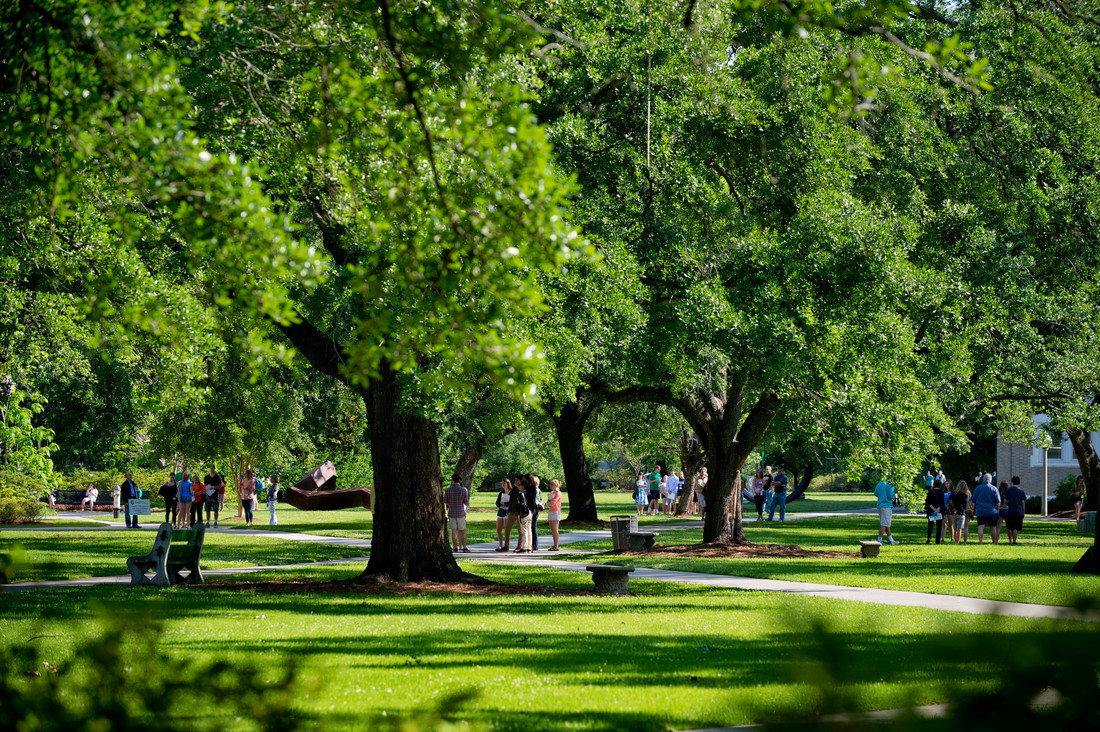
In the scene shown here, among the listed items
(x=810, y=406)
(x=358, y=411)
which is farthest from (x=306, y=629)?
(x=358, y=411)

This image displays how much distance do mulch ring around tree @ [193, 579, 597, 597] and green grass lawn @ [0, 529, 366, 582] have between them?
3131 mm

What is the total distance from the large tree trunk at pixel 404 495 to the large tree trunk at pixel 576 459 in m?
19.1

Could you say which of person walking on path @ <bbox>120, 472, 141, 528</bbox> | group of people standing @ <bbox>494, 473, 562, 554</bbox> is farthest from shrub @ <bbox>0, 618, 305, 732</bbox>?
person walking on path @ <bbox>120, 472, 141, 528</bbox>

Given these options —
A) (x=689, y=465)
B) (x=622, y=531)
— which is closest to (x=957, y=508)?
(x=622, y=531)

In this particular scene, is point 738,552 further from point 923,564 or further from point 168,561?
point 168,561

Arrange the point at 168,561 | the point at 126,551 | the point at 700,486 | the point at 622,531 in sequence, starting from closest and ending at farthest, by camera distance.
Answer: the point at 168,561 < the point at 622,531 < the point at 126,551 < the point at 700,486

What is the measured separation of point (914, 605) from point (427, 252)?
32.1 feet

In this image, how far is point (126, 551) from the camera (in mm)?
23234

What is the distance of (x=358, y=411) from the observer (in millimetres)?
38906

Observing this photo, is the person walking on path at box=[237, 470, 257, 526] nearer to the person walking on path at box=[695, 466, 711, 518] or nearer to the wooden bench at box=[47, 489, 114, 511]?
the person walking on path at box=[695, 466, 711, 518]

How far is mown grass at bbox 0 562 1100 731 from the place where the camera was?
6.27ft

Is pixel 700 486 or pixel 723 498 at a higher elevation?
pixel 723 498

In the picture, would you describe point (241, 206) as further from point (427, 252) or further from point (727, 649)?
point (727, 649)

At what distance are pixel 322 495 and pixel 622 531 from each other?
3246 cm
